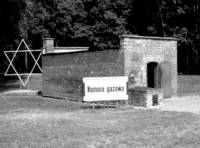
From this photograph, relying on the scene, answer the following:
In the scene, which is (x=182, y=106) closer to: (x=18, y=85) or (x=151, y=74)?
(x=151, y=74)

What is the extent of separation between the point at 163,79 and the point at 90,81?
17.3ft

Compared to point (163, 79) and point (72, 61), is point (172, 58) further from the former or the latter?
point (72, 61)

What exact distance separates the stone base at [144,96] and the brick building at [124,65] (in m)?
1.39

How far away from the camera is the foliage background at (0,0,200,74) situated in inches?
1809

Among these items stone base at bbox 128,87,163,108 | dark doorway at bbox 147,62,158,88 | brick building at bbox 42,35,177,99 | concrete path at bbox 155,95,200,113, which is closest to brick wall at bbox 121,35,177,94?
brick building at bbox 42,35,177,99

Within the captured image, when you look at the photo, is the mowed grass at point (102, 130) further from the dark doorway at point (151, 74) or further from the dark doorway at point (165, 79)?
the dark doorway at point (151, 74)

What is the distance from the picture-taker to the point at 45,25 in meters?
57.8

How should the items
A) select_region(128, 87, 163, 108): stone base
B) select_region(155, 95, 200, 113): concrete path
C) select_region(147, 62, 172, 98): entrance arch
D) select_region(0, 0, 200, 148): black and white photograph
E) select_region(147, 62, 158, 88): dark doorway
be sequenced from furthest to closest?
select_region(147, 62, 158, 88): dark doorway < select_region(147, 62, 172, 98): entrance arch < select_region(128, 87, 163, 108): stone base < select_region(155, 95, 200, 113): concrete path < select_region(0, 0, 200, 148): black and white photograph

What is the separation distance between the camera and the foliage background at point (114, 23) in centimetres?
4595

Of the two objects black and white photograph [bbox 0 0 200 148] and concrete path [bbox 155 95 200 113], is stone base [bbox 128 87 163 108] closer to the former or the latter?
black and white photograph [bbox 0 0 200 148]

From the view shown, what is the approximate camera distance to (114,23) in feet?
164

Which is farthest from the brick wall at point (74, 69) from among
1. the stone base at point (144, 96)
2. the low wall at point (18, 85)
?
the low wall at point (18, 85)

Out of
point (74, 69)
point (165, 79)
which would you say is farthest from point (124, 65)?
point (74, 69)

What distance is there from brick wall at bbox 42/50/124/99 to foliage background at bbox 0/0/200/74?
1444 centimetres
